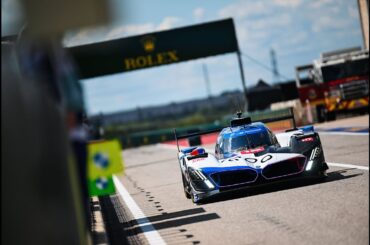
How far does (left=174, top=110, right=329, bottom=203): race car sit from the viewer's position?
42.7 feet

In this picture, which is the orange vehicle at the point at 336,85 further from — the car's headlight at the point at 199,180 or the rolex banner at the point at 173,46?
the car's headlight at the point at 199,180

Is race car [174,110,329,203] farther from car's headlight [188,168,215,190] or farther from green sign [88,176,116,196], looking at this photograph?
green sign [88,176,116,196]

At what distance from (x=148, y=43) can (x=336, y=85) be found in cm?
1528

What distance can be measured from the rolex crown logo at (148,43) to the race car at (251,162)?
9.10m

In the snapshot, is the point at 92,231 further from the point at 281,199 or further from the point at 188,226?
the point at 281,199

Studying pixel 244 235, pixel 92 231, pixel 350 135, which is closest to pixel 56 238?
pixel 244 235

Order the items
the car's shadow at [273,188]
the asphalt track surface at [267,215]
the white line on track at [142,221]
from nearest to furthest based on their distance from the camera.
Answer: the asphalt track surface at [267,215] → the white line on track at [142,221] → the car's shadow at [273,188]

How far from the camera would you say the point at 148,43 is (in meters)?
23.0

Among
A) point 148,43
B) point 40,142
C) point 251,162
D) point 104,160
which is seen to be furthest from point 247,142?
point 148,43

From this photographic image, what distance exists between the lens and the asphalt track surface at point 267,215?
29.6 feet

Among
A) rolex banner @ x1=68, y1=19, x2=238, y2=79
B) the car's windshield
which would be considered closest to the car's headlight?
the car's windshield

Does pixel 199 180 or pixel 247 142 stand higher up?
pixel 247 142

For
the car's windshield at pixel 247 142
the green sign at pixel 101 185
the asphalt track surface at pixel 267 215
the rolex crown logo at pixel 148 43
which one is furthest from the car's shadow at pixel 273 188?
the rolex crown logo at pixel 148 43

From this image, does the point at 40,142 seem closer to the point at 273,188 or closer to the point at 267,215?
the point at 267,215
